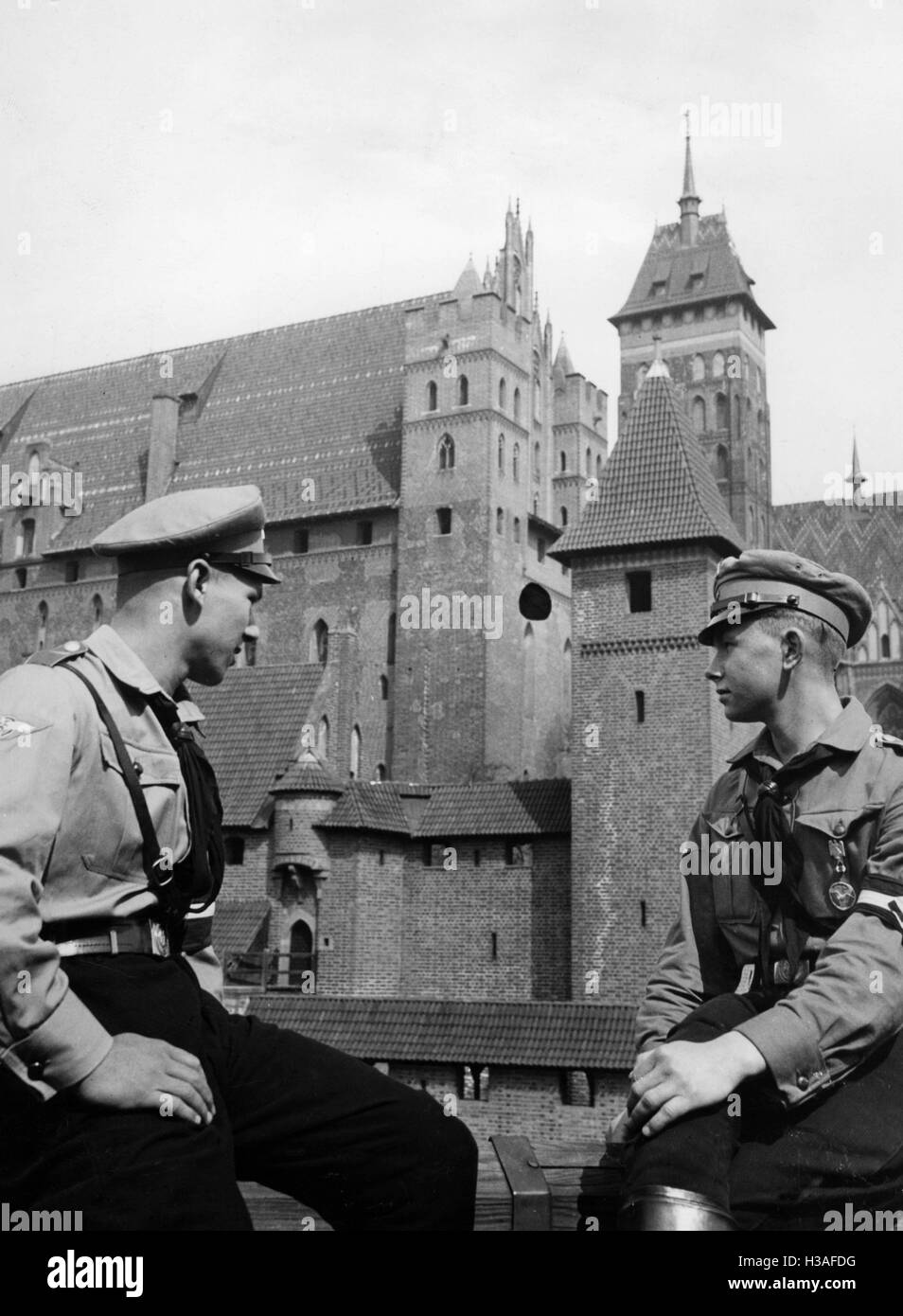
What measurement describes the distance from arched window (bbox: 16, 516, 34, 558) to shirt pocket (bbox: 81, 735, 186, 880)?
4164 cm

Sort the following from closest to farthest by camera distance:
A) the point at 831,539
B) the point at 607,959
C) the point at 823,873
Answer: the point at 823,873
the point at 607,959
the point at 831,539

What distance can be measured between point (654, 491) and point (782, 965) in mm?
Answer: 22746

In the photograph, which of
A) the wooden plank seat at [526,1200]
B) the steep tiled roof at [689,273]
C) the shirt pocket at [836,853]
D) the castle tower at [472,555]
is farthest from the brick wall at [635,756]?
the steep tiled roof at [689,273]

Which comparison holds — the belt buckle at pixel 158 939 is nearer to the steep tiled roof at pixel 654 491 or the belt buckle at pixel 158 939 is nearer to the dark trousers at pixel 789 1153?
the dark trousers at pixel 789 1153

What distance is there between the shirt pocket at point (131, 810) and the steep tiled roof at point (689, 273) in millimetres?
53173

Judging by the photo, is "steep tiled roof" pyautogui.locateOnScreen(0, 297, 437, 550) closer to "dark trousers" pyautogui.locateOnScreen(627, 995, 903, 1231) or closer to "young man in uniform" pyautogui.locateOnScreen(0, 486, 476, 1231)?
"young man in uniform" pyautogui.locateOnScreen(0, 486, 476, 1231)

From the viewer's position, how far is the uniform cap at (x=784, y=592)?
11.0 ft

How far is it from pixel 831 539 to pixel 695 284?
41.4ft

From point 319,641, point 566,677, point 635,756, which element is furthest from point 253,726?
point 566,677

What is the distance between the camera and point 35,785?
2.51 m

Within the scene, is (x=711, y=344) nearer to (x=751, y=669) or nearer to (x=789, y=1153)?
(x=751, y=669)

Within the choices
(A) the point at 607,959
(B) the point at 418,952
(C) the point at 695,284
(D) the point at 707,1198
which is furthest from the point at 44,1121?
(C) the point at 695,284

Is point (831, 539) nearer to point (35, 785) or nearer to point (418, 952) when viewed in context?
point (418, 952)

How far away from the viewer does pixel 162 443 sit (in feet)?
136
